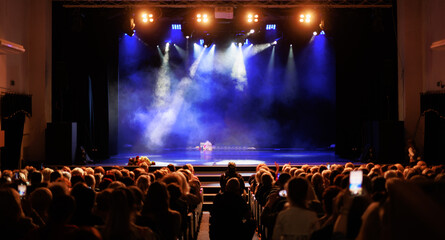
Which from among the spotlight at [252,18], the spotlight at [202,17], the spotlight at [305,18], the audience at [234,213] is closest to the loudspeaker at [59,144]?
the spotlight at [202,17]

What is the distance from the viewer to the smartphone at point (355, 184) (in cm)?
348

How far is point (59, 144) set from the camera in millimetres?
13750

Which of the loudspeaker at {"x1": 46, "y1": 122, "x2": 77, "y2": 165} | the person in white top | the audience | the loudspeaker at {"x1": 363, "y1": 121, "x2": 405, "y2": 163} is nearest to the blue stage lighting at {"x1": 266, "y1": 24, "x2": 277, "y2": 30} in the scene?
the loudspeaker at {"x1": 363, "y1": 121, "x2": 405, "y2": 163}

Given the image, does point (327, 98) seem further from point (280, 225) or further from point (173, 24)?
point (280, 225)

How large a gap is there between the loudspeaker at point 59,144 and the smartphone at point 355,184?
455 inches

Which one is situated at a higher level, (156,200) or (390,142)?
(390,142)

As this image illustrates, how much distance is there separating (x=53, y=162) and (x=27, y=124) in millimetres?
1438

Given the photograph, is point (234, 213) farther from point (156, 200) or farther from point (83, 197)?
point (83, 197)

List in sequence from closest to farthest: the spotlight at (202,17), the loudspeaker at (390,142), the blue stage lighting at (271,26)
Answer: the loudspeaker at (390,142)
the spotlight at (202,17)
the blue stage lighting at (271,26)

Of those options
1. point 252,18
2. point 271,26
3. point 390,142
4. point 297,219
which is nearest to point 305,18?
point 252,18

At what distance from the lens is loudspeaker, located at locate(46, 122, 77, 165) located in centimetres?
1373

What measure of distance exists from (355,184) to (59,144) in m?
11.8

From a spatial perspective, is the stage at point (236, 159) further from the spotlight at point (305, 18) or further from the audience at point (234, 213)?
the audience at point (234, 213)

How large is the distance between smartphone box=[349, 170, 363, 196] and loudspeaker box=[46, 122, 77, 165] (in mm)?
11551
